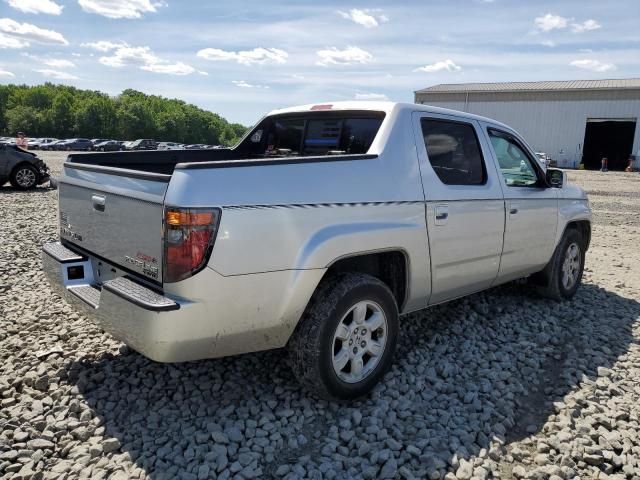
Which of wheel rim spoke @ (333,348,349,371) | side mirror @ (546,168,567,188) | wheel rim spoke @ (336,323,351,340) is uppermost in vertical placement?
side mirror @ (546,168,567,188)

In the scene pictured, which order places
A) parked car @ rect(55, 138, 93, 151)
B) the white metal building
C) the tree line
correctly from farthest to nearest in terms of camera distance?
the tree line → parked car @ rect(55, 138, 93, 151) → the white metal building

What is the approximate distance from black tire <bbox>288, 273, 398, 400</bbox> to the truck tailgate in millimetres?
933

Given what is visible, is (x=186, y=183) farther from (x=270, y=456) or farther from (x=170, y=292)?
(x=270, y=456)

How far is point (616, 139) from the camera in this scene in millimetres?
44469

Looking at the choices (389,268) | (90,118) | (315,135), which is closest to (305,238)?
(389,268)

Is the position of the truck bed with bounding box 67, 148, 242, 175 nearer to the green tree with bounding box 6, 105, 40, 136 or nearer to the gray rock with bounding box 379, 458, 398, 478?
the gray rock with bounding box 379, 458, 398, 478

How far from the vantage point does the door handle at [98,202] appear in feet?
10.6

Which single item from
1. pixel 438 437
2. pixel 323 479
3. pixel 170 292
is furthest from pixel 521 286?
pixel 170 292

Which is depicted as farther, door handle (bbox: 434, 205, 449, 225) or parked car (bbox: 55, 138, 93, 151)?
parked car (bbox: 55, 138, 93, 151)

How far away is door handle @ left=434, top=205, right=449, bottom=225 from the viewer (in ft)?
12.3

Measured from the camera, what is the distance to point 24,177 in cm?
1428

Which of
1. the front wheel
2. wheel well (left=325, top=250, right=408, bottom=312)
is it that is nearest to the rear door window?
wheel well (left=325, top=250, right=408, bottom=312)

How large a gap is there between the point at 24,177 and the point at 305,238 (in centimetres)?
1392

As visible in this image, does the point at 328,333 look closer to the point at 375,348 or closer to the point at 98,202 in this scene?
the point at 375,348
